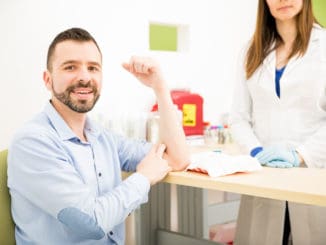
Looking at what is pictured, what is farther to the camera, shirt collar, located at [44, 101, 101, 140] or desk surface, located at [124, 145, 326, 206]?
shirt collar, located at [44, 101, 101, 140]

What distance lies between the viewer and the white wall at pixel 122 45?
189 cm

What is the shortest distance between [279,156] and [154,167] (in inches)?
16.2

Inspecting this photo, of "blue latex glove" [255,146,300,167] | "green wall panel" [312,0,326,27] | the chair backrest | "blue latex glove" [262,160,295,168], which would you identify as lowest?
the chair backrest

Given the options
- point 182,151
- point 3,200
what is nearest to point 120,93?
point 182,151

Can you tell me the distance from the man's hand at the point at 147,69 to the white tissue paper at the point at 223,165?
283 millimetres

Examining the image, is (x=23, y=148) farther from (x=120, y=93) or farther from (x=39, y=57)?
(x=120, y=93)

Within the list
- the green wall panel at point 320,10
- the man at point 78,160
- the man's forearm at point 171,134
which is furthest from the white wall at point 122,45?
the green wall panel at point 320,10

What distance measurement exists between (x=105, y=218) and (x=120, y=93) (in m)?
1.26

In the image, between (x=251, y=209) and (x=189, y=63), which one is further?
(x=189, y=63)

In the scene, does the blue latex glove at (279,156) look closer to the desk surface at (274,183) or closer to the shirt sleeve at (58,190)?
the desk surface at (274,183)

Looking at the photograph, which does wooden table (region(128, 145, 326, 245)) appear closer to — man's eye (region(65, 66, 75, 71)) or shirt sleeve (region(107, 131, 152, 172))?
shirt sleeve (region(107, 131, 152, 172))

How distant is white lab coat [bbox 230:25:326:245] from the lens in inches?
56.2

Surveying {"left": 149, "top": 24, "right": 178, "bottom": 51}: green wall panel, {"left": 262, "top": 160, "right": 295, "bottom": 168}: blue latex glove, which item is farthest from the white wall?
{"left": 262, "top": 160, "right": 295, "bottom": 168}: blue latex glove

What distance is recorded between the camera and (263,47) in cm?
168
